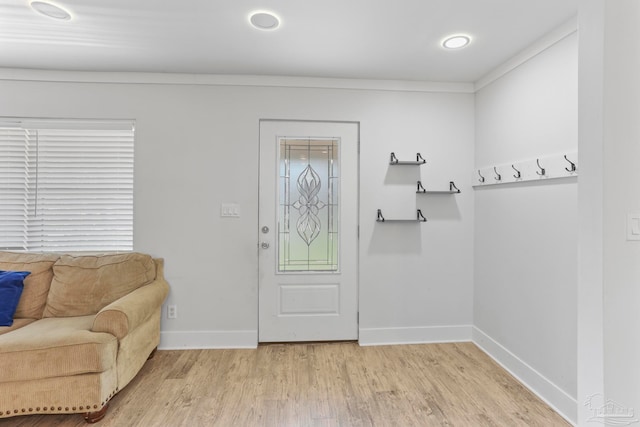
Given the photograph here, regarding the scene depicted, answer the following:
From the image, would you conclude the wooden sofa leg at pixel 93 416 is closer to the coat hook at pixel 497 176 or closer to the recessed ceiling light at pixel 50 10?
the recessed ceiling light at pixel 50 10

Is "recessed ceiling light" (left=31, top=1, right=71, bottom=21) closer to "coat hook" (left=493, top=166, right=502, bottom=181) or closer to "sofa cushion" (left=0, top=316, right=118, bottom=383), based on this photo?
"sofa cushion" (left=0, top=316, right=118, bottom=383)

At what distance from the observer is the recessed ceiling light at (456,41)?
2.14m

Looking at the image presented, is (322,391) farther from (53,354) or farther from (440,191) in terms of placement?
(440,191)

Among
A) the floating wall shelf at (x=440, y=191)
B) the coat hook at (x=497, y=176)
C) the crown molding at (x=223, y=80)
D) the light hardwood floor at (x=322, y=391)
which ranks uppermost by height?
the crown molding at (x=223, y=80)

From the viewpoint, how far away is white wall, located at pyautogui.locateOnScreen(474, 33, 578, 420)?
6.32 feet

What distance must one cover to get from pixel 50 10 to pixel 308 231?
2276 mm

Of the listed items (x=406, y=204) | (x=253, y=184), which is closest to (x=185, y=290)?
(x=253, y=184)

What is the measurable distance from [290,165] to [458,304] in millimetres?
2040

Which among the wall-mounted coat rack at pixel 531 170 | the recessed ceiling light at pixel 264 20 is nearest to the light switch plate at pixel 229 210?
the recessed ceiling light at pixel 264 20

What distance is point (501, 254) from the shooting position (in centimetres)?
257

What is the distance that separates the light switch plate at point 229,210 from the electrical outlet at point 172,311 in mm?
906

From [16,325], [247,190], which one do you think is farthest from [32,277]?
[247,190]

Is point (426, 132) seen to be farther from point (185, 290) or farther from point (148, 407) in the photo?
point (148, 407)

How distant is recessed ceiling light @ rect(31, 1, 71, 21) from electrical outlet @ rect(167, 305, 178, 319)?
220 centimetres
